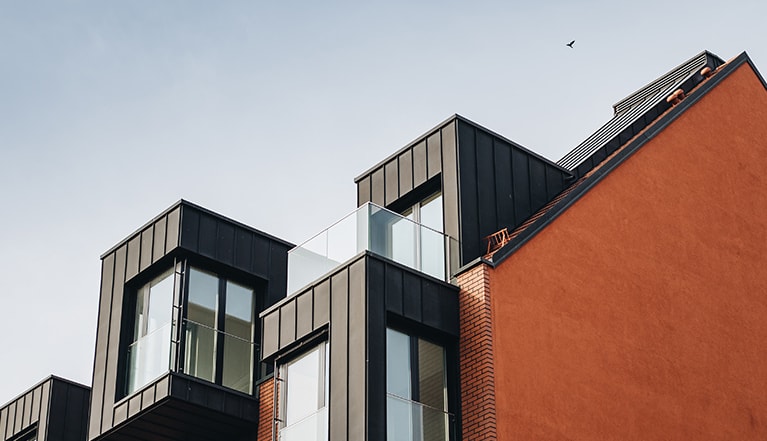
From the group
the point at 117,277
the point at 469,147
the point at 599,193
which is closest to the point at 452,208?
the point at 469,147

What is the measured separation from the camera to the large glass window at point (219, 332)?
23875 millimetres

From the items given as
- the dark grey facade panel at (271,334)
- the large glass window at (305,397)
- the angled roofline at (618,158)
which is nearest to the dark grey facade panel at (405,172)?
the angled roofline at (618,158)

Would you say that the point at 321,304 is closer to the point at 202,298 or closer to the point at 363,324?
the point at 363,324

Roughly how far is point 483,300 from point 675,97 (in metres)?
7.68

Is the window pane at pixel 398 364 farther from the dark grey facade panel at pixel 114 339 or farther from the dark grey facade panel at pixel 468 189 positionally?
the dark grey facade panel at pixel 114 339

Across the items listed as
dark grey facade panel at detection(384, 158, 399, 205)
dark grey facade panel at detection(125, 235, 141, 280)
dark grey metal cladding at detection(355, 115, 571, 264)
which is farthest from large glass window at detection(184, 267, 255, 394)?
dark grey facade panel at detection(384, 158, 399, 205)

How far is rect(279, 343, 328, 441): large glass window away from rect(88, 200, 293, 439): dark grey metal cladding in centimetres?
357

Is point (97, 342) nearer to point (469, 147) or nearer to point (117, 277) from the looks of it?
point (117, 277)

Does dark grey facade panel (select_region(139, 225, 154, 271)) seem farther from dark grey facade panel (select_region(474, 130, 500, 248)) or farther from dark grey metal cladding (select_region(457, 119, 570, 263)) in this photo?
dark grey facade panel (select_region(474, 130, 500, 248))

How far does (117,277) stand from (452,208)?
7556 mm

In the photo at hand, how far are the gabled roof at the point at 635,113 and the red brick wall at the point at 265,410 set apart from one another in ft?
22.4

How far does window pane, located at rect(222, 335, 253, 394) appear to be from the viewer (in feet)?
79.5

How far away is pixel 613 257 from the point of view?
22.7 meters

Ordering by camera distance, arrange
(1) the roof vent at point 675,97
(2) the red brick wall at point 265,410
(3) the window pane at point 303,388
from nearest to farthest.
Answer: (3) the window pane at point 303,388, (2) the red brick wall at point 265,410, (1) the roof vent at point 675,97
